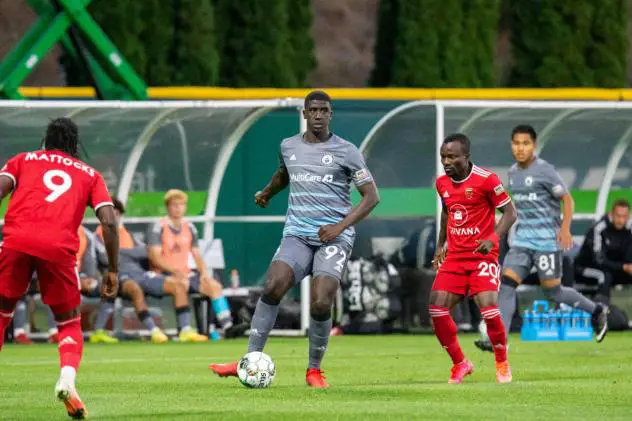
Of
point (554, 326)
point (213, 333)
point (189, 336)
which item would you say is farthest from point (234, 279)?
point (554, 326)

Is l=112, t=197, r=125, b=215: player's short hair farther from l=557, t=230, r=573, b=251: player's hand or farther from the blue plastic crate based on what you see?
l=557, t=230, r=573, b=251: player's hand

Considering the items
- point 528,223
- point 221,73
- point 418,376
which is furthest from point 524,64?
point 418,376

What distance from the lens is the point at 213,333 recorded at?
20.0 m

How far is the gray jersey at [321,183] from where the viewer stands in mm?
12172

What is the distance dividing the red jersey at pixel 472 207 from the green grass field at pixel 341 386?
0.96m

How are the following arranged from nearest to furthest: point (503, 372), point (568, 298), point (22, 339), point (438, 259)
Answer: point (503, 372)
point (438, 259)
point (568, 298)
point (22, 339)

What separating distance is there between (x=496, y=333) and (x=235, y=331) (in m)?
7.43

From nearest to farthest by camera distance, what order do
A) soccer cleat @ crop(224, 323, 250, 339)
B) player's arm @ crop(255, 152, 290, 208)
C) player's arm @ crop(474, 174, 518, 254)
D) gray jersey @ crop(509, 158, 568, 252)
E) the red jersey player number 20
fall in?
player's arm @ crop(255, 152, 290, 208) < player's arm @ crop(474, 174, 518, 254) < the red jersey player number 20 < gray jersey @ crop(509, 158, 568, 252) < soccer cleat @ crop(224, 323, 250, 339)

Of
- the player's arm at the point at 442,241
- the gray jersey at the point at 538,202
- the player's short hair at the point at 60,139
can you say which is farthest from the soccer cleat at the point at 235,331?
the player's short hair at the point at 60,139

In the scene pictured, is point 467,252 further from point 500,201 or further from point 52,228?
point 52,228

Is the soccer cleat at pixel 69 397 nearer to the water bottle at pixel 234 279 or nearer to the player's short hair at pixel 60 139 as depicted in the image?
the player's short hair at pixel 60 139

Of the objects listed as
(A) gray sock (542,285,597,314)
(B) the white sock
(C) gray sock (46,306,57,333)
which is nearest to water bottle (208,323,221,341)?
(C) gray sock (46,306,57,333)

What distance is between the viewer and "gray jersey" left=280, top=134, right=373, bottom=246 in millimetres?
12172

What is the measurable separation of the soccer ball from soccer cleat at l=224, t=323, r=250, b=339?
25.1ft
